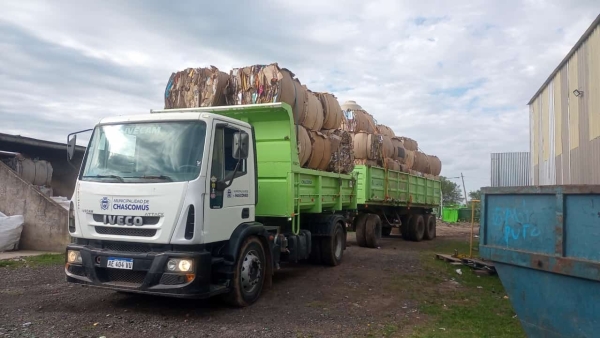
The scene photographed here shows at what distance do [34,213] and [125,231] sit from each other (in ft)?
23.1

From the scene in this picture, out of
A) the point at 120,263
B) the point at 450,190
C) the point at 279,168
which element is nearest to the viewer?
the point at 120,263

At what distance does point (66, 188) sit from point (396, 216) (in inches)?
444

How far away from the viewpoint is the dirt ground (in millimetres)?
5176

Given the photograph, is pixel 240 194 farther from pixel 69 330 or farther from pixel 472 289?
pixel 472 289

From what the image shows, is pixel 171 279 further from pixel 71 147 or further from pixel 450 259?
pixel 450 259

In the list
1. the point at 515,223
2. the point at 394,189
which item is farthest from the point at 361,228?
the point at 515,223

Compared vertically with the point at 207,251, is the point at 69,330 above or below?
below

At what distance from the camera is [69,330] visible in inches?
200

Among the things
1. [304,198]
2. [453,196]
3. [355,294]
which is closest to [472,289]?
[355,294]

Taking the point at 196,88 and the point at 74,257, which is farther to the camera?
the point at 196,88

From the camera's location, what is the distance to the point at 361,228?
42.2 feet

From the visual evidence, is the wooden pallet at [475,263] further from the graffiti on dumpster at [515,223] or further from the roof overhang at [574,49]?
the graffiti on dumpster at [515,223]

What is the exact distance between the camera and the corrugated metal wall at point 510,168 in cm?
2036

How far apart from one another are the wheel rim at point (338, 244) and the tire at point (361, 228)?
308cm
